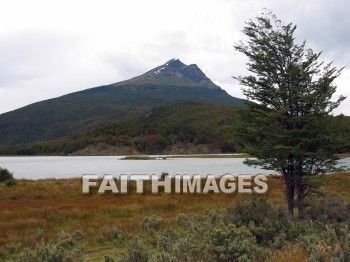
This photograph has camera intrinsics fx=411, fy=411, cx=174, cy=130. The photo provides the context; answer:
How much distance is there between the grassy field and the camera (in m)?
13.8

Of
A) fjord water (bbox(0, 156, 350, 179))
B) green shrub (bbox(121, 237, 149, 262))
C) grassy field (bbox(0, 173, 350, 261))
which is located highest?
green shrub (bbox(121, 237, 149, 262))

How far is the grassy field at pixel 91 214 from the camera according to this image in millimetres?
13797

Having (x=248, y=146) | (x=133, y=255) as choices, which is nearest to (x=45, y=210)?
(x=248, y=146)

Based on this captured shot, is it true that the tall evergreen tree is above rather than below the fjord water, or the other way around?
above

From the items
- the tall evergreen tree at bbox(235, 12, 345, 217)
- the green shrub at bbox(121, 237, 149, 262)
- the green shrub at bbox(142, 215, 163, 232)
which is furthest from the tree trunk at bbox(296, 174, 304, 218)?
the green shrub at bbox(121, 237, 149, 262)

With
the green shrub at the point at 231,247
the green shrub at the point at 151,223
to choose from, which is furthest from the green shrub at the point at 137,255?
the green shrub at the point at 151,223

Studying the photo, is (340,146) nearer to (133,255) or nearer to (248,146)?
(248,146)

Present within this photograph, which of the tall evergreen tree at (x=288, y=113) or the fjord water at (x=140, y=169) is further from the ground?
the tall evergreen tree at (x=288, y=113)

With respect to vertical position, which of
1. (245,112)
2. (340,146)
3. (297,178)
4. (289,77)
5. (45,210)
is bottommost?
(45,210)

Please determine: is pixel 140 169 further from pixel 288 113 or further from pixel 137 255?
pixel 137 255

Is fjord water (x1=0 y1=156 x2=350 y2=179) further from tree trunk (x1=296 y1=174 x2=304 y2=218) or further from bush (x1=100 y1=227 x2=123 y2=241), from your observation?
bush (x1=100 y1=227 x2=123 y2=241)

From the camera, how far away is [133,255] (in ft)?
28.9

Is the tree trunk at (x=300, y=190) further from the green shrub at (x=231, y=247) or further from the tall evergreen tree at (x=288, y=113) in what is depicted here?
the green shrub at (x=231, y=247)

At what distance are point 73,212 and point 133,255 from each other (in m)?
13.3
